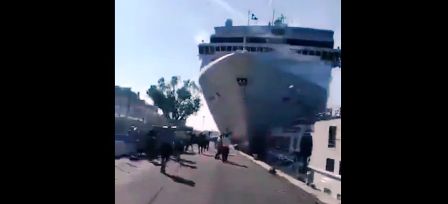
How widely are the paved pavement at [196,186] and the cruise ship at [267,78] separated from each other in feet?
21.9

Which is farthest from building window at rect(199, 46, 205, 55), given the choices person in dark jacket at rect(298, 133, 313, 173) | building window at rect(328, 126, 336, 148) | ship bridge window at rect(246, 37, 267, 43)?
building window at rect(328, 126, 336, 148)

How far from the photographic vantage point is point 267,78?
49.6 feet

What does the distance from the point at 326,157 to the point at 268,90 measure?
6966 millimetres

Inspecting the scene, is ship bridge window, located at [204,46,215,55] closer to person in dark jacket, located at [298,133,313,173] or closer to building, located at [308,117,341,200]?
person in dark jacket, located at [298,133,313,173]

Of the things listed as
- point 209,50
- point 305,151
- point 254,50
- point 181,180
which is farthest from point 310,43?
point 181,180

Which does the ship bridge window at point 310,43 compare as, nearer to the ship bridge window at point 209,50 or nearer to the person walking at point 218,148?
the ship bridge window at point 209,50

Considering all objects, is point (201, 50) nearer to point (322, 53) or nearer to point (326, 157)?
point (322, 53)

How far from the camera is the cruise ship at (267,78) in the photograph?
15125mm

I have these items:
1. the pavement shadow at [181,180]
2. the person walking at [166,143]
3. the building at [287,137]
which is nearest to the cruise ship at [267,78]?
the building at [287,137]

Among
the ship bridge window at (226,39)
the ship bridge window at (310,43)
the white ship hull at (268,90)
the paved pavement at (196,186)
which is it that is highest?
the ship bridge window at (226,39)

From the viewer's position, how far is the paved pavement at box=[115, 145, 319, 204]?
17.3 feet

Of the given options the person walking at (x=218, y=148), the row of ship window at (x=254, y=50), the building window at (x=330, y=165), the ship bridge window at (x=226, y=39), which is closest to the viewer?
the building window at (x=330, y=165)
